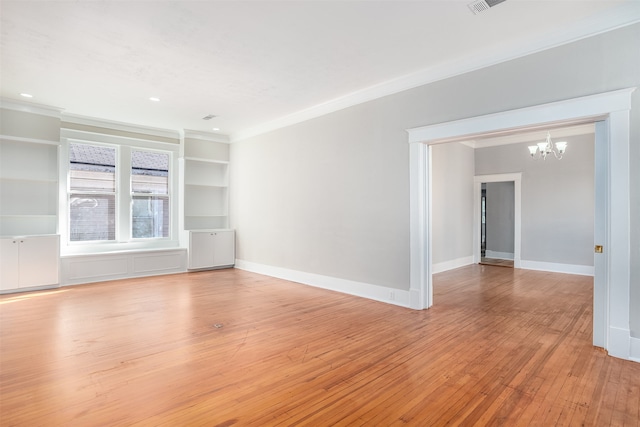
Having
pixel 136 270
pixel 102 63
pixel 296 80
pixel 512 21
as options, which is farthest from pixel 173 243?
pixel 512 21

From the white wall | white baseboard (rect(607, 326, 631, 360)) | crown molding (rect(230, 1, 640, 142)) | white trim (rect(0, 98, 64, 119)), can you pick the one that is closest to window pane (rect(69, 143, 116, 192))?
white trim (rect(0, 98, 64, 119))

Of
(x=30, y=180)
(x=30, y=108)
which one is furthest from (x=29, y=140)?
(x=30, y=180)

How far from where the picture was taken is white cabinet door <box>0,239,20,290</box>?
16.3 feet

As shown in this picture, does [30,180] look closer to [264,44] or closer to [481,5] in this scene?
[264,44]

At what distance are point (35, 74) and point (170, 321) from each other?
11.7 feet

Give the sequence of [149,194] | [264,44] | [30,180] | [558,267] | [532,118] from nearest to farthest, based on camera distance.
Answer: [532,118] → [264,44] → [30,180] → [558,267] → [149,194]

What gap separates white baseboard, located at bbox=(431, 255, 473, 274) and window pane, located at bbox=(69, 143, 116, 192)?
6.72 meters

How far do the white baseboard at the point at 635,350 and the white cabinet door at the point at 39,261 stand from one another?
747 cm

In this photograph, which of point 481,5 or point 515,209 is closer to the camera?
point 481,5

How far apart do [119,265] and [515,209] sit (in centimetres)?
834

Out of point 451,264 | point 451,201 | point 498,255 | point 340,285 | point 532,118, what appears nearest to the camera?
point 532,118

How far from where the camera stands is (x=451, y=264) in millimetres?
7250

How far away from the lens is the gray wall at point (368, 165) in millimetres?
2957

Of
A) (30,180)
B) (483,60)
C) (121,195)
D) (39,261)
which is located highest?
(483,60)
